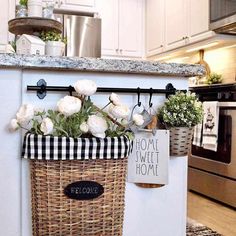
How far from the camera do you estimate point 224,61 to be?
3.45m

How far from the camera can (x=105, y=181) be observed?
3.00 feet

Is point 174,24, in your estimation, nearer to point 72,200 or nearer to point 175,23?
point 175,23

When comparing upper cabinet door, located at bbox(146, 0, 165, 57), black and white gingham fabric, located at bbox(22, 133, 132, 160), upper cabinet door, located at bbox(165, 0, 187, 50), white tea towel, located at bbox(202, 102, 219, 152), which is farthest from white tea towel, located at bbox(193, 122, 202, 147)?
black and white gingham fabric, located at bbox(22, 133, 132, 160)

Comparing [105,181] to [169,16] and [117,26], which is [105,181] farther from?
[117,26]

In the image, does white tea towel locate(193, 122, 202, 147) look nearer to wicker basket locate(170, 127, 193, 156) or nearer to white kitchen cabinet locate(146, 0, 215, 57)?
white kitchen cabinet locate(146, 0, 215, 57)

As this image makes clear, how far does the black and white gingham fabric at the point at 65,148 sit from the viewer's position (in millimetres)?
871

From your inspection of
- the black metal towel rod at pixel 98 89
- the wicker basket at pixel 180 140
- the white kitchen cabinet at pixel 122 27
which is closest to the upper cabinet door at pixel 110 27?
the white kitchen cabinet at pixel 122 27

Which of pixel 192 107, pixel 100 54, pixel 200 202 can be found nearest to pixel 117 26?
pixel 100 54

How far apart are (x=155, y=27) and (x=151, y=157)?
3160mm

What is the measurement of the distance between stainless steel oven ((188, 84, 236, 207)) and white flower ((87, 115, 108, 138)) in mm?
1944

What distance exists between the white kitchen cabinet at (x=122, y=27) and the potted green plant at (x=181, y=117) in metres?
3.04

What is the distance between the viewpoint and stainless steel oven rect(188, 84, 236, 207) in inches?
104

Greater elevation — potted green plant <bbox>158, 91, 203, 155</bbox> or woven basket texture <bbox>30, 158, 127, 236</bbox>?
potted green plant <bbox>158, 91, 203, 155</bbox>

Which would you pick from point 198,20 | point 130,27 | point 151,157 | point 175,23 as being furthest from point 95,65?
point 130,27
